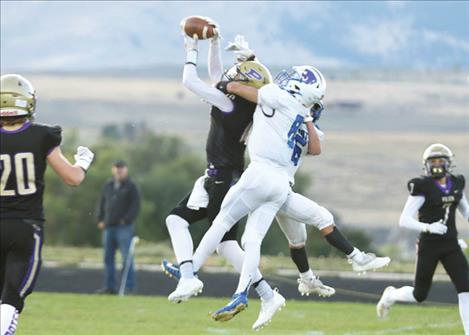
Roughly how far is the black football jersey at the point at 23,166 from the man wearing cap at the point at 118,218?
888cm

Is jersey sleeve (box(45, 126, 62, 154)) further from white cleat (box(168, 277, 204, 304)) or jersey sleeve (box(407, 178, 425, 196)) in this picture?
jersey sleeve (box(407, 178, 425, 196))

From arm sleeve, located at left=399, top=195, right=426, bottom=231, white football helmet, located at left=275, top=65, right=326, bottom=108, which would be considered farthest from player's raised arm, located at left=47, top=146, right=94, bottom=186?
arm sleeve, located at left=399, top=195, right=426, bottom=231

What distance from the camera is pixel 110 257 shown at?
56.9ft

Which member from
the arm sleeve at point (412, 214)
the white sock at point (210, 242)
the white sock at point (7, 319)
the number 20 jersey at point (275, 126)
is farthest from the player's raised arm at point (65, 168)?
the arm sleeve at point (412, 214)

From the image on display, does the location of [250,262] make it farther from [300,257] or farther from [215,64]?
[215,64]

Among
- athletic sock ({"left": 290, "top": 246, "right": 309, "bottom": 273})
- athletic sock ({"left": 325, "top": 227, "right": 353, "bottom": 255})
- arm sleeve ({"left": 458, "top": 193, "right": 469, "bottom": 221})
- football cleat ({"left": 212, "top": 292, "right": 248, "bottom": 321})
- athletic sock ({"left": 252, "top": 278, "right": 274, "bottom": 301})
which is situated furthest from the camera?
arm sleeve ({"left": 458, "top": 193, "right": 469, "bottom": 221})

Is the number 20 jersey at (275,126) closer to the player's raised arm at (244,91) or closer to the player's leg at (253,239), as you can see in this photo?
the player's raised arm at (244,91)

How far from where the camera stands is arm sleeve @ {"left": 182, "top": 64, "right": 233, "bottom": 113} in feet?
33.5

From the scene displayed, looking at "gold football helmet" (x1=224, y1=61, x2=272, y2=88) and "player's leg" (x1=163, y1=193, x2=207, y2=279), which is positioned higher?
"gold football helmet" (x1=224, y1=61, x2=272, y2=88)

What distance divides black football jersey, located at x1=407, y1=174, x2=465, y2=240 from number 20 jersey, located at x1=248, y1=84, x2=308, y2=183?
1.98 metres

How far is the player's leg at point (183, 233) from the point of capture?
10.4 meters

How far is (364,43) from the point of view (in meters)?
37.3

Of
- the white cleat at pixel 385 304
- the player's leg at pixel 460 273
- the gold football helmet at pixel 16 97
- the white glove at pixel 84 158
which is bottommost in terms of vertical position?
the white cleat at pixel 385 304

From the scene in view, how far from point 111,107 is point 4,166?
135m
